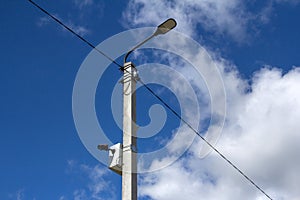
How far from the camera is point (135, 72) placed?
602 centimetres

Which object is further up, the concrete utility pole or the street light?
the street light

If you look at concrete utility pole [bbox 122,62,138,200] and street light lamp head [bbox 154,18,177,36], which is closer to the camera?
concrete utility pole [bbox 122,62,138,200]

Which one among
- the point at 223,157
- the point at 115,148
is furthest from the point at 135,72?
the point at 223,157

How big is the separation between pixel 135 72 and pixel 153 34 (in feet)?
2.24

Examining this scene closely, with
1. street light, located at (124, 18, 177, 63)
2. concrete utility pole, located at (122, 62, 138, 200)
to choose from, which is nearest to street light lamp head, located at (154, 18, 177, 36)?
street light, located at (124, 18, 177, 63)

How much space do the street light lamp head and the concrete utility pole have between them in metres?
0.69

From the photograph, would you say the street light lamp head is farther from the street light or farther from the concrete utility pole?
the concrete utility pole

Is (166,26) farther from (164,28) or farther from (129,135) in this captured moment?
(129,135)

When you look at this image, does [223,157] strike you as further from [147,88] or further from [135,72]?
[135,72]

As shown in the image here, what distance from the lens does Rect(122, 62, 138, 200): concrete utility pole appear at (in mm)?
4855

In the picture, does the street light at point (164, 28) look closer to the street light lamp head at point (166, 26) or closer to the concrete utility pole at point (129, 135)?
the street light lamp head at point (166, 26)

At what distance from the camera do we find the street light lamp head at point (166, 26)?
6070 millimetres

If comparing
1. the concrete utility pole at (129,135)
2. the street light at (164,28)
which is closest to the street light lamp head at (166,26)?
the street light at (164,28)

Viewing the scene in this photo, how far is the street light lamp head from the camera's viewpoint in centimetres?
607
